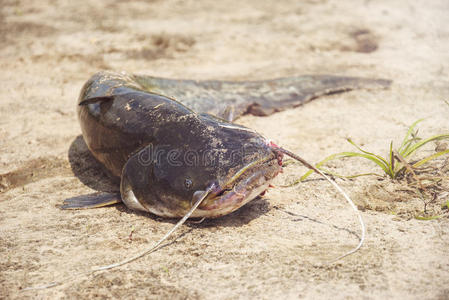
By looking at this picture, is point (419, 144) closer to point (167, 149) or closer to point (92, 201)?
point (167, 149)

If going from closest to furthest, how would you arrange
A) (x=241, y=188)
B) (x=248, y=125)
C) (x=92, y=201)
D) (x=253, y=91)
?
(x=241, y=188) → (x=92, y=201) → (x=248, y=125) → (x=253, y=91)

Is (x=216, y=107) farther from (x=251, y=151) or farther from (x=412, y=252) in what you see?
(x=412, y=252)

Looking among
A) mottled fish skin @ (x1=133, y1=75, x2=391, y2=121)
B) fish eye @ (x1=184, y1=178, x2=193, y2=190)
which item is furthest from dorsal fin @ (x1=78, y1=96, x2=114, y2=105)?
fish eye @ (x1=184, y1=178, x2=193, y2=190)

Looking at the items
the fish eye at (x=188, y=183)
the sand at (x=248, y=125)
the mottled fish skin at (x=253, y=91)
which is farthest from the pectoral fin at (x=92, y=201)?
the mottled fish skin at (x=253, y=91)

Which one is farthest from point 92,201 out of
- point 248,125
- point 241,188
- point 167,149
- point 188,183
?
point 248,125

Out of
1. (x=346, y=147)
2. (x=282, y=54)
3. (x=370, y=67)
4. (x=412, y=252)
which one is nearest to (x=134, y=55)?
(x=282, y=54)

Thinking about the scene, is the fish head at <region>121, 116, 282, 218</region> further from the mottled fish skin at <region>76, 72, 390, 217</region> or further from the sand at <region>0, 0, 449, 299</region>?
the sand at <region>0, 0, 449, 299</region>
